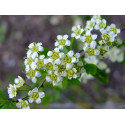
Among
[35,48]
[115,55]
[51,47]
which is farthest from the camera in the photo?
[51,47]

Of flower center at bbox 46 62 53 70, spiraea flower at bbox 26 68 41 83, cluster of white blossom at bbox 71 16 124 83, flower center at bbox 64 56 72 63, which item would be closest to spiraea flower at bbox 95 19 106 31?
cluster of white blossom at bbox 71 16 124 83

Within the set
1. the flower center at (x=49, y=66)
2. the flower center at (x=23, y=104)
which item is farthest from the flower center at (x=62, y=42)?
the flower center at (x=23, y=104)

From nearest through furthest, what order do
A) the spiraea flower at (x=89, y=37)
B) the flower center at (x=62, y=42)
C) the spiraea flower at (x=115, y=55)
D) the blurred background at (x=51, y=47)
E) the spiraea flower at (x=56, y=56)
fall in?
the spiraea flower at (x=56, y=56) < the spiraea flower at (x=89, y=37) < the flower center at (x=62, y=42) < the spiraea flower at (x=115, y=55) < the blurred background at (x=51, y=47)

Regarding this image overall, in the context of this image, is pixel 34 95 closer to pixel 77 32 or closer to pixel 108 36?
pixel 77 32

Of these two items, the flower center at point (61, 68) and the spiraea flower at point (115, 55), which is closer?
the flower center at point (61, 68)

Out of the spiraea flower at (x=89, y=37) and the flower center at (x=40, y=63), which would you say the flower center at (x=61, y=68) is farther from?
the spiraea flower at (x=89, y=37)

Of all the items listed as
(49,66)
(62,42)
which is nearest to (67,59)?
(49,66)

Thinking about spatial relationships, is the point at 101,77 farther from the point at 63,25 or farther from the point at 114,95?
the point at 63,25

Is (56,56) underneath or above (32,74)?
above

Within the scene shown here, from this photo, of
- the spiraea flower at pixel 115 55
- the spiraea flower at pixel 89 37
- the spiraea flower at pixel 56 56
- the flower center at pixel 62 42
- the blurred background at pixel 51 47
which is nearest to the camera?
the spiraea flower at pixel 56 56
